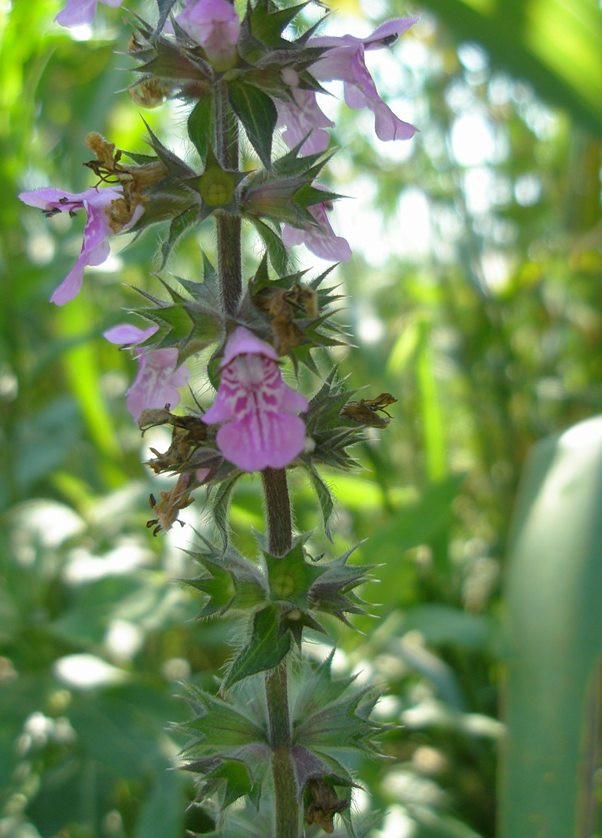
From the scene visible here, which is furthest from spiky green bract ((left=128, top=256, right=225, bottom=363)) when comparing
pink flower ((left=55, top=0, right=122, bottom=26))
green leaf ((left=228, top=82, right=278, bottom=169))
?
pink flower ((left=55, top=0, right=122, bottom=26))

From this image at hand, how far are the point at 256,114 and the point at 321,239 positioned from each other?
220 millimetres

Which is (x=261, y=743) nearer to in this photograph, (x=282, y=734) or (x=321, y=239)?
(x=282, y=734)

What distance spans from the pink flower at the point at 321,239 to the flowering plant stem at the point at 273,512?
125 mm

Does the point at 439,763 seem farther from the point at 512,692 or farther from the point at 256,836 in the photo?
the point at 256,836

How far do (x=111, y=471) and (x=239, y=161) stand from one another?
2215 millimetres

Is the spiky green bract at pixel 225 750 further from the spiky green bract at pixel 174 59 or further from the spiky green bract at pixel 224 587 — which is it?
the spiky green bract at pixel 174 59

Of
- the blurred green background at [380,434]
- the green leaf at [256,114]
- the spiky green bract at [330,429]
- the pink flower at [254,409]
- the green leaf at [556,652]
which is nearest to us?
the pink flower at [254,409]

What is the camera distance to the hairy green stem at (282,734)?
4.25 ft

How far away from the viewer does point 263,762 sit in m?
1.34

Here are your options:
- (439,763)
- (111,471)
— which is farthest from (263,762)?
(111,471)

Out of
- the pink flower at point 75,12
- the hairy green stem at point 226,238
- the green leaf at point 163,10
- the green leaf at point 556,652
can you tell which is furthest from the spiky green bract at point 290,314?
the green leaf at point 556,652

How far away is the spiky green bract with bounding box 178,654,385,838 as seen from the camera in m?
1.33

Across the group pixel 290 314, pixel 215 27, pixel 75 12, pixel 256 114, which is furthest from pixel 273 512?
pixel 75 12

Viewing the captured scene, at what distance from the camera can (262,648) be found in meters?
1.23
